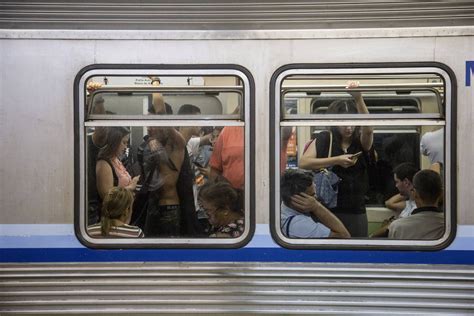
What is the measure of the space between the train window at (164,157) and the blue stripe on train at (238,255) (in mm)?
59

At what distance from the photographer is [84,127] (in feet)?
12.9

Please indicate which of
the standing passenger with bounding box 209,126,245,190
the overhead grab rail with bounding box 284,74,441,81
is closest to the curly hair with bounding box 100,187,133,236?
the standing passenger with bounding box 209,126,245,190

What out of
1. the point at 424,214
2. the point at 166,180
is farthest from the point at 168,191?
the point at 424,214

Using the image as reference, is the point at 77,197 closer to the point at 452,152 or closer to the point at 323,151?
the point at 323,151

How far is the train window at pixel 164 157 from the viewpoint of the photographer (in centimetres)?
392

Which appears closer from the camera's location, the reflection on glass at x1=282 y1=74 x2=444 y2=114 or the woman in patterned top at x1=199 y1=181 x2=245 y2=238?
the reflection on glass at x1=282 y1=74 x2=444 y2=114

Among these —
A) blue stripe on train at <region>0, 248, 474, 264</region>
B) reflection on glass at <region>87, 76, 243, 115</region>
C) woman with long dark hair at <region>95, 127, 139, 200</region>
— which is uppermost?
reflection on glass at <region>87, 76, 243, 115</region>

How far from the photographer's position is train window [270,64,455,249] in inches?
151

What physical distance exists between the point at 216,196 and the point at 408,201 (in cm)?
121

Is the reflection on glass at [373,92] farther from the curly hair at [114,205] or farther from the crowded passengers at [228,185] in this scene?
the curly hair at [114,205]

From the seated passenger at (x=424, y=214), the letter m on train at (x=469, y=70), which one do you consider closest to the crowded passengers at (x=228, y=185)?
the seated passenger at (x=424, y=214)

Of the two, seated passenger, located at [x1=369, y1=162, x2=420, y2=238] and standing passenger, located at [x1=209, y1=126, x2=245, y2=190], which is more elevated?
standing passenger, located at [x1=209, y1=126, x2=245, y2=190]

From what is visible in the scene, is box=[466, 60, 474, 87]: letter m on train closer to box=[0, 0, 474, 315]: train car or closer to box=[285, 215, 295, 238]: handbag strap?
box=[0, 0, 474, 315]: train car

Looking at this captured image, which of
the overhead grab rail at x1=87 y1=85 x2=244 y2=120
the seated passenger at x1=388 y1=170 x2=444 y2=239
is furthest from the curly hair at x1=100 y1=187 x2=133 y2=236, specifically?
the seated passenger at x1=388 y1=170 x2=444 y2=239
